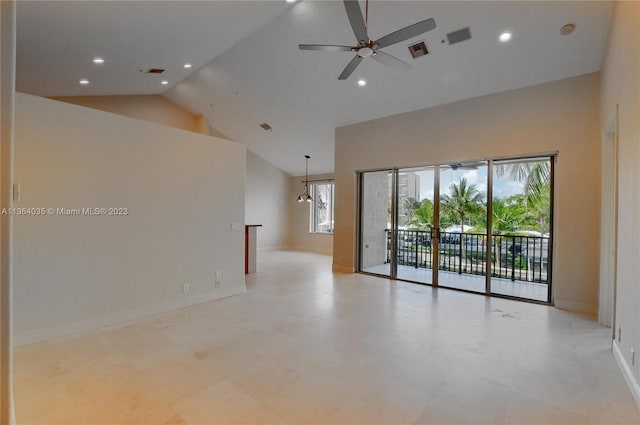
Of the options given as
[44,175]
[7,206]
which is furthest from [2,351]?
[44,175]

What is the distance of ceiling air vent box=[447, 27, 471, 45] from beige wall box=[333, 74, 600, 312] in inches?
55.1

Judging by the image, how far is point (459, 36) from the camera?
380 centimetres

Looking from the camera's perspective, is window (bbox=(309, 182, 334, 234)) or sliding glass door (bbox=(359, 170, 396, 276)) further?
window (bbox=(309, 182, 334, 234))

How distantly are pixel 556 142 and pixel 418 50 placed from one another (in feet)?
7.88

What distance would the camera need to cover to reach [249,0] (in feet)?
11.6

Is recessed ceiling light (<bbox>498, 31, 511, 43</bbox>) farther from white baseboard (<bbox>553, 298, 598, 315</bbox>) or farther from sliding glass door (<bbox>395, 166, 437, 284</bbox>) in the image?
white baseboard (<bbox>553, 298, 598, 315</bbox>)

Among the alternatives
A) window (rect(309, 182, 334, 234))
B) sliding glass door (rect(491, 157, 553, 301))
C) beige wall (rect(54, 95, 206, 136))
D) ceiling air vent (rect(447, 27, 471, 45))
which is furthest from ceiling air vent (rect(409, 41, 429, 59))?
window (rect(309, 182, 334, 234))

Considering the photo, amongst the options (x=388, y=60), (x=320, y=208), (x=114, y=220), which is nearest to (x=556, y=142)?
(x=388, y=60)

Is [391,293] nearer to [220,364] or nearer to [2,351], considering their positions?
[220,364]

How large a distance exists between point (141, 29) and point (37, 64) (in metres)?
1.93

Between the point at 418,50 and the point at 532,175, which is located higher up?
the point at 418,50

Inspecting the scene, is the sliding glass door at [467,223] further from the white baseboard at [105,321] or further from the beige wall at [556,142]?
the white baseboard at [105,321]

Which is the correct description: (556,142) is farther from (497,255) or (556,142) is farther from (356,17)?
(356,17)

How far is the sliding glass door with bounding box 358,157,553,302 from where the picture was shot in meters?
4.75
